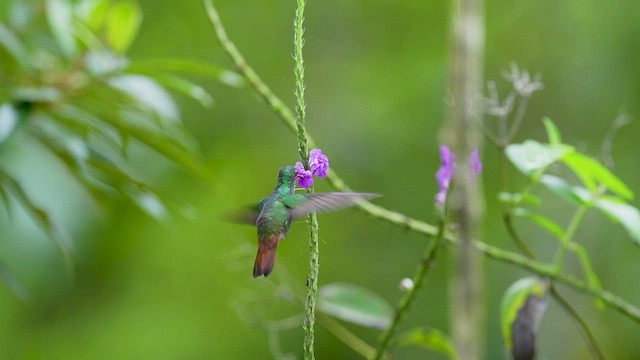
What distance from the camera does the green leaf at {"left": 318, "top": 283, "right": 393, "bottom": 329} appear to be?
109 centimetres

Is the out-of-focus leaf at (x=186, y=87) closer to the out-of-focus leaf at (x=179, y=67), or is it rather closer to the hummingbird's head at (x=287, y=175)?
the out-of-focus leaf at (x=179, y=67)

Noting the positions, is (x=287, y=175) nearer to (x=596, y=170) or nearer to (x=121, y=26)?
(x=596, y=170)

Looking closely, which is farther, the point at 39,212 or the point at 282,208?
the point at 39,212

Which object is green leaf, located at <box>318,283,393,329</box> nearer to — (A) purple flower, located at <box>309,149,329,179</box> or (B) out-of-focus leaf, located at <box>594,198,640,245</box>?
(B) out-of-focus leaf, located at <box>594,198,640,245</box>

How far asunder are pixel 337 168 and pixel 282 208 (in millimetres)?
2082

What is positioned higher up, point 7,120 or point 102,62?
point 102,62

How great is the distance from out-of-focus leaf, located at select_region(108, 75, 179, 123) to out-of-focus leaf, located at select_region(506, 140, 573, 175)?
2.60 ft

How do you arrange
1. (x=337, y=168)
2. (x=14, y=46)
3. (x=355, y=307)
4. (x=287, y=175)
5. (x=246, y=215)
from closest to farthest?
(x=287, y=175)
(x=246, y=215)
(x=355, y=307)
(x=14, y=46)
(x=337, y=168)

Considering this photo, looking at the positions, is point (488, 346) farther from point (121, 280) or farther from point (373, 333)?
point (121, 280)

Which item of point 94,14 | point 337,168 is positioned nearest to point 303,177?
point 94,14

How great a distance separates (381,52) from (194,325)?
42.9 inches

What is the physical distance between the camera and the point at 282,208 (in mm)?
604

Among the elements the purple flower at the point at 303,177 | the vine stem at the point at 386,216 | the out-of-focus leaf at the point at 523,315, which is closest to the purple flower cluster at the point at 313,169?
the purple flower at the point at 303,177

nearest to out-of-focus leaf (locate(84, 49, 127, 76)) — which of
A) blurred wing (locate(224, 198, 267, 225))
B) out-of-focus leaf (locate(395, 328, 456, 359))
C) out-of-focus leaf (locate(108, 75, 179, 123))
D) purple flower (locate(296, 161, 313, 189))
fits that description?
out-of-focus leaf (locate(108, 75, 179, 123))
